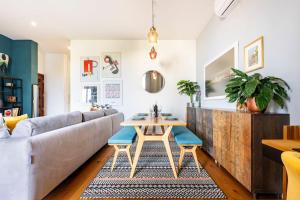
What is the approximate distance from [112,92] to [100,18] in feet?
6.92

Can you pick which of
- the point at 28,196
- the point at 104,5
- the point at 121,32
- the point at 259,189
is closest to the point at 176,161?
the point at 259,189

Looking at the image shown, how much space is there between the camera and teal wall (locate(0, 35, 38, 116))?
562 cm

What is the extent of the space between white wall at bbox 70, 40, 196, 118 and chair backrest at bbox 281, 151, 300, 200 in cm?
459

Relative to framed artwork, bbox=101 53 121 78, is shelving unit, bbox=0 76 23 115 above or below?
below

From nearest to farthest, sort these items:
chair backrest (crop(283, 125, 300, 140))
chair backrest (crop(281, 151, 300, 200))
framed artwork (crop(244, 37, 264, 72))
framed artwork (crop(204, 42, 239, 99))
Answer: chair backrest (crop(281, 151, 300, 200)), chair backrest (crop(283, 125, 300, 140)), framed artwork (crop(244, 37, 264, 72)), framed artwork (crop(204, 42, 239, 99))

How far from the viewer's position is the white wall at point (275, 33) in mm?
1713

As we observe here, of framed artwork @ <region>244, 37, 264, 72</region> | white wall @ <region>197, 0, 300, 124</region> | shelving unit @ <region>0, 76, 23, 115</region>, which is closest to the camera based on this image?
white wall @ <region>197, 0, 300, 124</region>

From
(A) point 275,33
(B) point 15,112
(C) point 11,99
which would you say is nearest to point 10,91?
(C) point 11,99

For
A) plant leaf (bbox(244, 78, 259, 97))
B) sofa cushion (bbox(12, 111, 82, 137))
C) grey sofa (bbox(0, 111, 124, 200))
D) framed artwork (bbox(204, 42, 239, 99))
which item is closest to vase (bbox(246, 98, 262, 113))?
plant leaf (bbox(244, 78, 259, 97))

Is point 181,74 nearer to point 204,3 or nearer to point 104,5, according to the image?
point 204,3

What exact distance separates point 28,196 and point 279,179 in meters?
2.33

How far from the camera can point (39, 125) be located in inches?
74.6

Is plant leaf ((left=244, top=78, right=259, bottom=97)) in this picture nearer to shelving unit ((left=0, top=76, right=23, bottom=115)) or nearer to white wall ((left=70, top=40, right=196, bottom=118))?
white wall ((left=70, top=40, right=196, bottom=118))

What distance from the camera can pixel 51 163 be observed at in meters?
1.84
